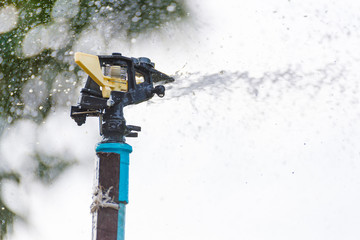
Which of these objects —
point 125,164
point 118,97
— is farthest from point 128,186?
point 118,97

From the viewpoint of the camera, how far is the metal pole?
260 centimetres

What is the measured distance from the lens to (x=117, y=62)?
2936 millimetres

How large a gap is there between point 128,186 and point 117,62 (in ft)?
2.66

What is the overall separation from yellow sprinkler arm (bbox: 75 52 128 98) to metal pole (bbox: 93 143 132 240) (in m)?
0.36

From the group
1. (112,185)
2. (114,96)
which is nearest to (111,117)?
(114,96)

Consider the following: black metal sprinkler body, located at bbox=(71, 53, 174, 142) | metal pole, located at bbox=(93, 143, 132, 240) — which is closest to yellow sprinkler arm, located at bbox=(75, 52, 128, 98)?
black metal sprinkler body, located at bbox=(71, 53, 174, 142)

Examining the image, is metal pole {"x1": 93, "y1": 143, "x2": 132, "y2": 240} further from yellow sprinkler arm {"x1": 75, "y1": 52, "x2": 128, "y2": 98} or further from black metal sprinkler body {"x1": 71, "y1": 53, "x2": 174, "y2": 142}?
yellow sprinkler arm {"x1": 75, "y1": 52, "x2": 128, "y2": 98}

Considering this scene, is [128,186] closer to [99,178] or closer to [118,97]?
[99,178]

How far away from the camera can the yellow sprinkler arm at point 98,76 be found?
2.69 metres

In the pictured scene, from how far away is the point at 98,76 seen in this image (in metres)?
2.78

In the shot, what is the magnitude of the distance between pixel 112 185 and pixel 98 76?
0.68 meters

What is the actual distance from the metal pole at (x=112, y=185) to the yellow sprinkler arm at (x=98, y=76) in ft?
1.19

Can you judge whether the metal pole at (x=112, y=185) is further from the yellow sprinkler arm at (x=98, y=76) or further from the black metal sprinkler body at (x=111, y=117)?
the yellow sprinkler arm at (x=98, y=76)

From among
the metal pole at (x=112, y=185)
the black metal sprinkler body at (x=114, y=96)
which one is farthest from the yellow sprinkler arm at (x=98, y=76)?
the metal pole at (x=112, y=185)
